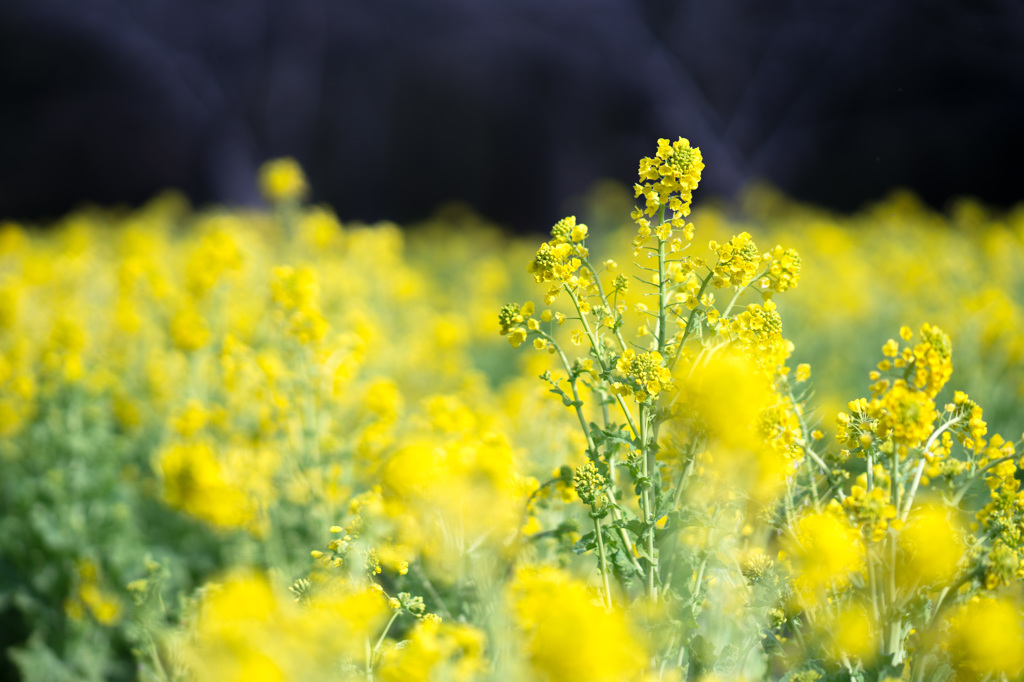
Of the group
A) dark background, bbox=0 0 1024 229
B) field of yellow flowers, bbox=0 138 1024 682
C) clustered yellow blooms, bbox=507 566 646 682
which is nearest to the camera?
clustered yellow blooms, bbox=507 566 646 682

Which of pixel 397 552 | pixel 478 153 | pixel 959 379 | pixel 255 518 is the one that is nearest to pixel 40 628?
pixel 255 518

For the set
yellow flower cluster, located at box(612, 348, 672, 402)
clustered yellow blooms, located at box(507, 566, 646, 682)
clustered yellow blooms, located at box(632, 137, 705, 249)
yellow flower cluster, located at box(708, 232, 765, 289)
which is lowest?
clustered yellow blooms, located at box(507, 566, 646, 682)

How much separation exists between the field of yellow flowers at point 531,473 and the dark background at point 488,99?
272 cm

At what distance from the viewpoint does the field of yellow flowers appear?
1080mm

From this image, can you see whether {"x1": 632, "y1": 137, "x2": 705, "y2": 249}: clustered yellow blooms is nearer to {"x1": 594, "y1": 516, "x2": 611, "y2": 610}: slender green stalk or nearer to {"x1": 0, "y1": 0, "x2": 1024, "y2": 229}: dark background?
{"x1": 594, "y1": 516, "x2": 611, "y2": 610}: slender green stalk

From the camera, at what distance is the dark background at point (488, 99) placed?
5.95 metres

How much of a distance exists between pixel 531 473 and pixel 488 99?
6599 mm

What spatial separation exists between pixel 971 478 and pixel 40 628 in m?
2.73

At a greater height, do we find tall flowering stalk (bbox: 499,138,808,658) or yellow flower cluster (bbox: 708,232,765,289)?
yellow flower cluster (bbox: 708,232,765,289)

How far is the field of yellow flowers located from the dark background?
272cm

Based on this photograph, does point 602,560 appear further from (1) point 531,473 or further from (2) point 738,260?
(1) point 531,473

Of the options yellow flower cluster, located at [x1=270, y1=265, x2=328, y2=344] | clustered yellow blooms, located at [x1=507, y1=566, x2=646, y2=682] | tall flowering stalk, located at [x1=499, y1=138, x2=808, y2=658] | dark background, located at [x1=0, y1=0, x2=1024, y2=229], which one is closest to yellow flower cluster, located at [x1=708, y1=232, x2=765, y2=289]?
tall flowering stalk, located at [x1=499, y1=138, x2=808, y2=658]

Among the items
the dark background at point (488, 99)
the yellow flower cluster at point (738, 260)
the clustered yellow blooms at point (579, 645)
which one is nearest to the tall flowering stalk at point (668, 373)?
the yellow flower cluster at point (738, 260)

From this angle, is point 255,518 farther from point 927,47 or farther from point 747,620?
point 927,47
